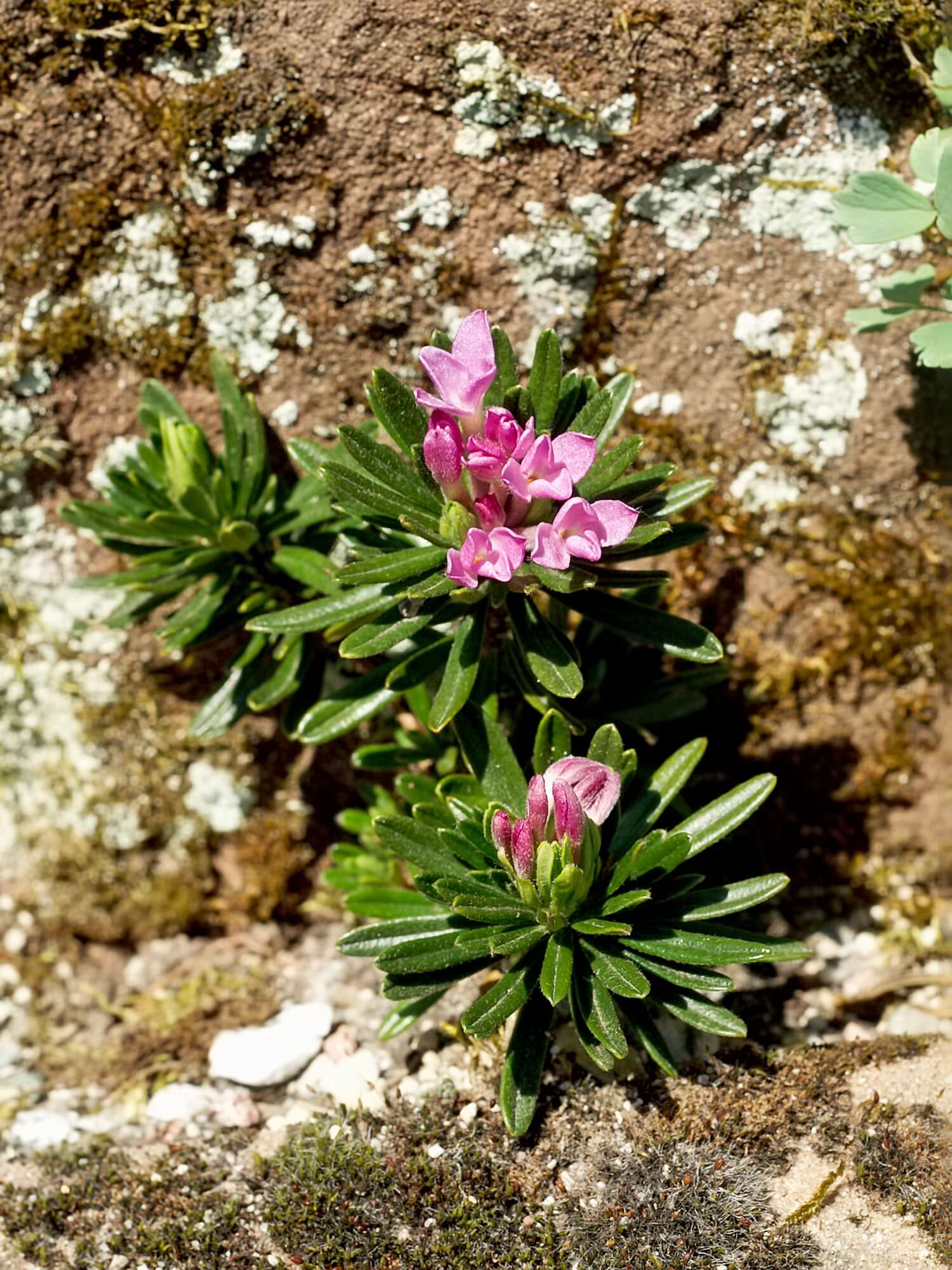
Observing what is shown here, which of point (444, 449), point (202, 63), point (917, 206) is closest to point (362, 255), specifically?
point (202, 63)

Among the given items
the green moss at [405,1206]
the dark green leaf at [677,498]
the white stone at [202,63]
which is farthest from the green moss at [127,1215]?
the white stone at [202,63]

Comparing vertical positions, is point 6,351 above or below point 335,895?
above

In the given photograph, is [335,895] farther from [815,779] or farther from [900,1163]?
[900,1163]

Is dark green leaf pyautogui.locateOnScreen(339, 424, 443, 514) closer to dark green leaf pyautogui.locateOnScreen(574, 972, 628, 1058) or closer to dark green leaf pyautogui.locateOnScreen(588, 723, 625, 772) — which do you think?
dark green leaf pyautogui.locateOnScreen(588, 723, 625, 772)

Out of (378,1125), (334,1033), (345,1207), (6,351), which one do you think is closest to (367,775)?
(334,1033)

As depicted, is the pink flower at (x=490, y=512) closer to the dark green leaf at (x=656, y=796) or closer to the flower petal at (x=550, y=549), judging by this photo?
the flower petal at (x=550, y=549)

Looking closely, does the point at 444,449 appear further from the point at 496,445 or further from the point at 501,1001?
the point at 501,1001
